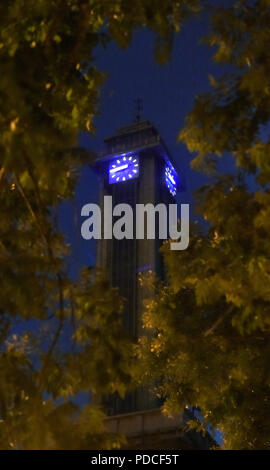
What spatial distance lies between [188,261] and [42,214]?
6.87 feet

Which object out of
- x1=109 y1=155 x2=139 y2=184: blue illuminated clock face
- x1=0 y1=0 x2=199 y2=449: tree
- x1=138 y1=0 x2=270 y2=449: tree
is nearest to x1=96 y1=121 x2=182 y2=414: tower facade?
x1=109 y1=155 x2=139 y2=184: blue illuminated clock face

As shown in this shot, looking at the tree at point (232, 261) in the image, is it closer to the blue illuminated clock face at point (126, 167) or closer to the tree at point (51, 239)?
the tree at point (51, 239)

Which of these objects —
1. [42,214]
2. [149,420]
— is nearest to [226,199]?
[42,214]

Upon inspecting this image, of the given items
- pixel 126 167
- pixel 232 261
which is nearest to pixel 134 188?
pixel 126 167

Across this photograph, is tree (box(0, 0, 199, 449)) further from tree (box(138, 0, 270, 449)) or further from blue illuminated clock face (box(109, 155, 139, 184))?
blue illuminated clock face (box(109, 155, 139, 184))

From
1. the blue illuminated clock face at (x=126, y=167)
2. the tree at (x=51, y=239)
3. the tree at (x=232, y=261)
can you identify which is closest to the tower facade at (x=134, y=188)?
the blue illuminated clock face at (x=126, y=167)

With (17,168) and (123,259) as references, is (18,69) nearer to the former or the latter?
(17,168)

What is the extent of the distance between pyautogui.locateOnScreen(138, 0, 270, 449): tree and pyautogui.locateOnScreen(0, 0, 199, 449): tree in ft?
3.09

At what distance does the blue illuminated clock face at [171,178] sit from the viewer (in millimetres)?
56312

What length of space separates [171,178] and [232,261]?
50.9 m

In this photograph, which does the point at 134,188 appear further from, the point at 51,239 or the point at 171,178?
the point at 51,239

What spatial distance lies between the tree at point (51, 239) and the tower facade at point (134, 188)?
43057mm

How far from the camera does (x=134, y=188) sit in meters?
55.1

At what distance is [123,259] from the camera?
5269 cm
